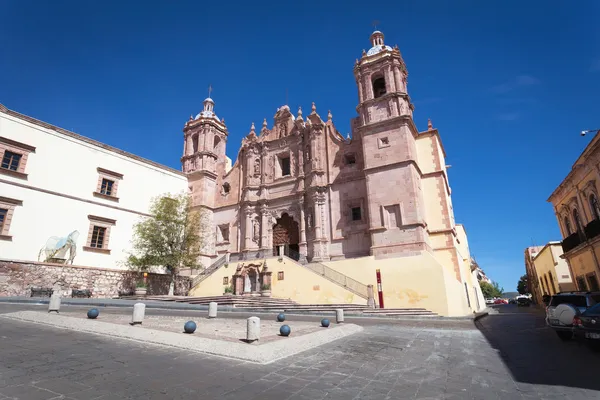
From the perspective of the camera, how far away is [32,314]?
927cm

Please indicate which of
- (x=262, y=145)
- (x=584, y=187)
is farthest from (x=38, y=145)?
(x=584, y=187)

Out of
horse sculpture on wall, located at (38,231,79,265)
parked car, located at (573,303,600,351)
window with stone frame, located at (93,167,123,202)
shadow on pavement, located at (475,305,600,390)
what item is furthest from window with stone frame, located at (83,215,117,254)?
parked car, located at (573,303,600,351)

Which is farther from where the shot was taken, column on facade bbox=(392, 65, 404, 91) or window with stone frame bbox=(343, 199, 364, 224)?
column on facade bbox=(392, 65, 404, 91)

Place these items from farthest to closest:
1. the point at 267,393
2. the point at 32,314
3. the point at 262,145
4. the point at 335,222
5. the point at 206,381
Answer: the point at 262,145
the point at 335,222
the point at 32,314
the point at 206,381
the point at 267,393

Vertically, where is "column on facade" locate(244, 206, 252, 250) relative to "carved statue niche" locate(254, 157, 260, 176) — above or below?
below

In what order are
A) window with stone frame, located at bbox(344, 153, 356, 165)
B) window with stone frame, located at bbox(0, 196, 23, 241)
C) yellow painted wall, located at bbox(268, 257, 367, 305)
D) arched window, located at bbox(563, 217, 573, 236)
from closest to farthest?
yellow painted wall, located at bbox(268, 257, 367, 305), window with stone frame, located at bbox(0, 196, 23, 241), arched window, located at bbox(563, 217, 573, 236), window with stone frame, located at bbox(344, 153, 356, 165)

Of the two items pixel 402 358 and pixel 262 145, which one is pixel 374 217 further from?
pixel 402 358

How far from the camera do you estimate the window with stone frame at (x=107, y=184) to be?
79.5 feet

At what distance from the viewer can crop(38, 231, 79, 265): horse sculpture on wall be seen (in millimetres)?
20156

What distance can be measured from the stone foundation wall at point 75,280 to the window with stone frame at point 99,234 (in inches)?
68.6

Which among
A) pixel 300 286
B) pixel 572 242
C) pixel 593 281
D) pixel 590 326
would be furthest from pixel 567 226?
pixel 590 326

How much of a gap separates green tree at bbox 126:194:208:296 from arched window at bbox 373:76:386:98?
1843cm

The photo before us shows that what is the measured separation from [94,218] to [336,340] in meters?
21.6

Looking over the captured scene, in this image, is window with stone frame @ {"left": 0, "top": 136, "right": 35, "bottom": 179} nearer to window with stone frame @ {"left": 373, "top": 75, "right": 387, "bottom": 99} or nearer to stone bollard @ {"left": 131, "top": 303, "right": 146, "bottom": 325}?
stone bollard @ {"left": 131, "top": 303, "right": 146, "bottom": 325}
